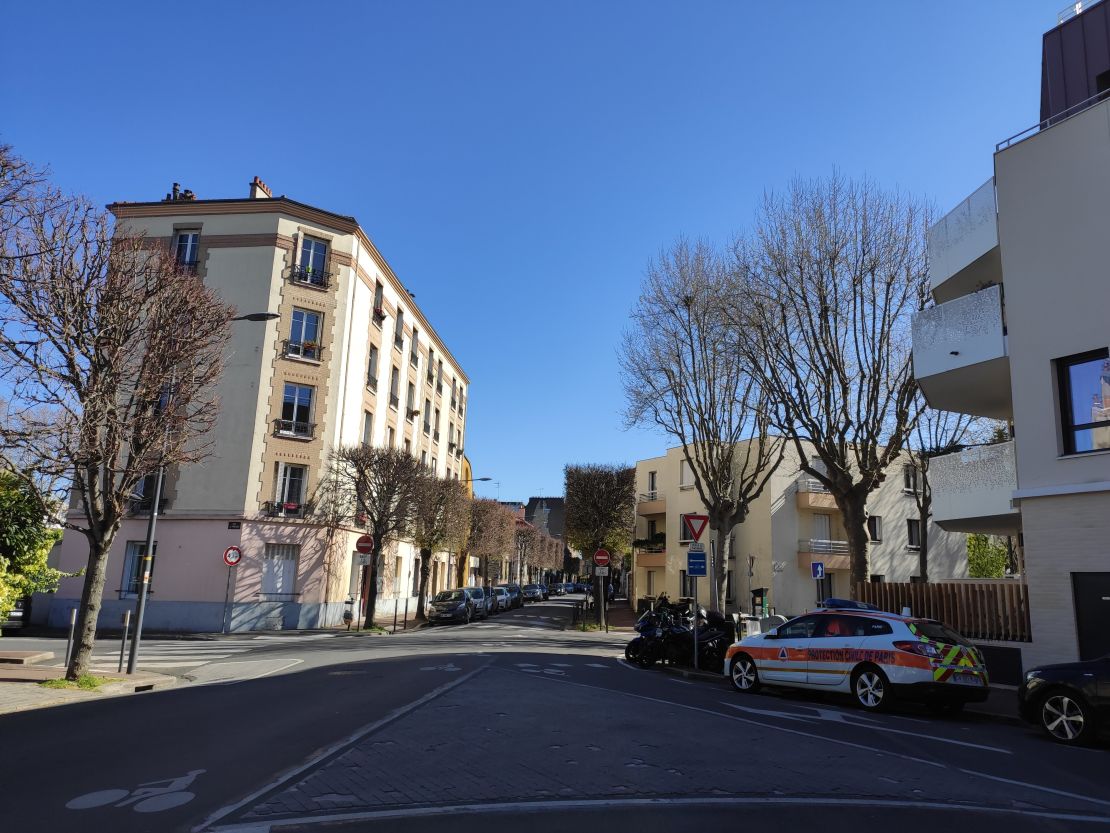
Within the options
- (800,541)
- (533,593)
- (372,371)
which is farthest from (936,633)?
(533,593)

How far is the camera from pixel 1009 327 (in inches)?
588

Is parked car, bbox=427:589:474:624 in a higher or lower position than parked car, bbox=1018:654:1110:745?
lower

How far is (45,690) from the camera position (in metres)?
12.0

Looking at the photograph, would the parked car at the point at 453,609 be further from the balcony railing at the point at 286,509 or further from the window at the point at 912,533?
the window at the point at 912,533

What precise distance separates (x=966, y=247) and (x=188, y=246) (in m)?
27.8

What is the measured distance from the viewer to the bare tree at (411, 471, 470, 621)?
1329 inches

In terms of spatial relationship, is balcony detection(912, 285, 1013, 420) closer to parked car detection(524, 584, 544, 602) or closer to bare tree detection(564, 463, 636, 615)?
bare tree detection(564, 463, 636, 615)

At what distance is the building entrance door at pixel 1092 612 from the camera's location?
12789 mm

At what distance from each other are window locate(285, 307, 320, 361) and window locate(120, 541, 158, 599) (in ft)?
29.0

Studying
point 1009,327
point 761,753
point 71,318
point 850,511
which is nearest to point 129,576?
point 71,318

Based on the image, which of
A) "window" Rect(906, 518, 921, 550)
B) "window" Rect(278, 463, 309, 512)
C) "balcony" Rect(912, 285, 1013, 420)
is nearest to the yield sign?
"balcony" Rect(912, 285, 1013, 420)

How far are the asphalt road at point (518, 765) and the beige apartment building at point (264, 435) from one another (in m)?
16.6

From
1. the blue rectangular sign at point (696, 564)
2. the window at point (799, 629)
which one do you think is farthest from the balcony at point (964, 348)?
the window at point (799, 629)

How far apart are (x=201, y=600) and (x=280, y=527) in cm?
365
